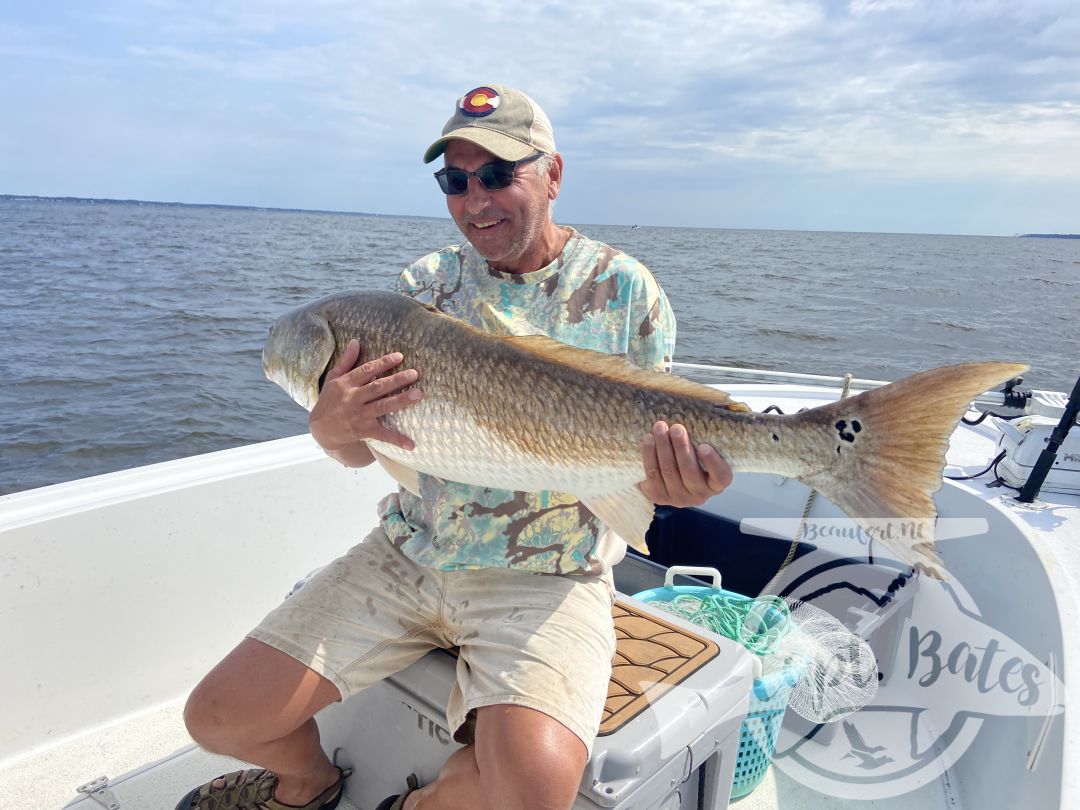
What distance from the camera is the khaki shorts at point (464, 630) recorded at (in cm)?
213

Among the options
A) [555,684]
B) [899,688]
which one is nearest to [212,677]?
[555,684]

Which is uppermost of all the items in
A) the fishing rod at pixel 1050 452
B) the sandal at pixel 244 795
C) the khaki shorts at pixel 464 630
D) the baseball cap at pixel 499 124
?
the baseball cap at pixel 499 124

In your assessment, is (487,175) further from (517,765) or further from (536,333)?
(517,765)

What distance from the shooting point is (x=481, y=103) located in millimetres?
2531

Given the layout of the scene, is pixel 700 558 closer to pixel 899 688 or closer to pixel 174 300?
pixel 899 688

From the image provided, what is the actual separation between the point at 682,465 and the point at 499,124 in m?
1.28

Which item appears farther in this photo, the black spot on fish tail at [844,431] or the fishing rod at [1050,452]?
the fishing rod at [1050,452]

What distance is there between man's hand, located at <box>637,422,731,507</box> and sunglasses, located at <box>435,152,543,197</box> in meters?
0.98

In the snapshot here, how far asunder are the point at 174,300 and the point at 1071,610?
786 inches

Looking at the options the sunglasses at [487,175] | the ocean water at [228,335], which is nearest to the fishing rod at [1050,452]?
the sunglasses at [487,175]

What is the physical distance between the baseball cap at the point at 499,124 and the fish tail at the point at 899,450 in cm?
128

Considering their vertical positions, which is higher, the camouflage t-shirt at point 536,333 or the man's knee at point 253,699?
the camouflage t-shirt at point 536,333

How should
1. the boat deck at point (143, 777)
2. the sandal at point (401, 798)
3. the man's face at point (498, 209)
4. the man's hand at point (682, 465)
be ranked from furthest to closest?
the boat deck at point (143, 777), the man's face at point (498, 209), the sandal at point (401, 798), the man's hand at point (682, 465)

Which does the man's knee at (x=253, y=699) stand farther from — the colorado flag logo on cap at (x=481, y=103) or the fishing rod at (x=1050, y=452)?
the fishing rod at (x=1050, y=452)
